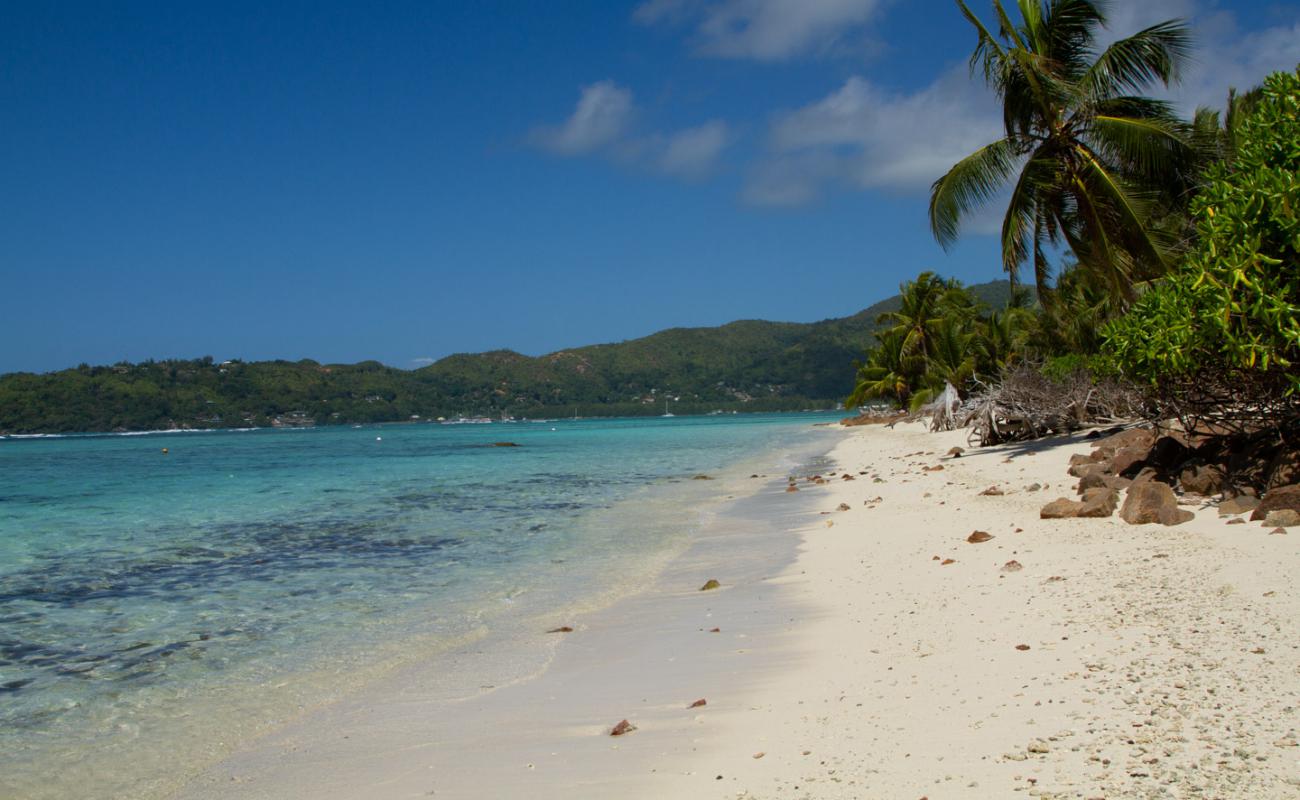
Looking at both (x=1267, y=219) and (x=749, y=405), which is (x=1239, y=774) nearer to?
(x=1267, y=219)

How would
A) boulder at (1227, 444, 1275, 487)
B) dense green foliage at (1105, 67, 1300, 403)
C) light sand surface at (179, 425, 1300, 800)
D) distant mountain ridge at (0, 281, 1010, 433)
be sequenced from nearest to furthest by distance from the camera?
1. light sand surface at (179, 425, 1300, 800)
2. dense green foliage at (1105, 67, 1300, 403)
3. boulder at (1227, 444, 1275, 487)
4. distant mountain ridge at (0, 281, 1010, 433)

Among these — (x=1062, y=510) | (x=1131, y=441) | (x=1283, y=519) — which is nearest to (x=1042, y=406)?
(x=1131, y=441)

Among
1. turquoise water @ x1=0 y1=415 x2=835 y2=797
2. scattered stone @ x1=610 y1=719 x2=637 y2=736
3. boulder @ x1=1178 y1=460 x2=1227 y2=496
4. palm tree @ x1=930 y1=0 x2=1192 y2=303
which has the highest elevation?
palm tree @ x1=930 y1=0 x2=1192 y2=303

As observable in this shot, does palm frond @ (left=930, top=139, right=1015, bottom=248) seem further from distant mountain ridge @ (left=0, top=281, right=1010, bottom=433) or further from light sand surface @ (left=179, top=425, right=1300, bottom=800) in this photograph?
distant mountain ridge @ (left=0, top=281, right=1010, bottom=433)

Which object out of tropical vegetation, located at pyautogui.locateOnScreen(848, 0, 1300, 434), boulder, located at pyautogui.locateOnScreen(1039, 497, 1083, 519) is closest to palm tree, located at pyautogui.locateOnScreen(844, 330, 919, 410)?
tropical vegetation, located at pyautogui.locateOnScreen(848, 0, 1300, 434)

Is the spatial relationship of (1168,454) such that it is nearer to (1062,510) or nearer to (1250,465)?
(1250,465)

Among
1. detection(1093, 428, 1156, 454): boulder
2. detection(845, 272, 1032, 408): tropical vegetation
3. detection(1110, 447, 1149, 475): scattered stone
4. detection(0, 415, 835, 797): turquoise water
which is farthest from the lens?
detection(845, 272, 1032, 408): tropical vegetation

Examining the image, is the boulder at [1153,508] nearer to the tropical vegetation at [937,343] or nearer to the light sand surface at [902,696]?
the light sand surface at [902,696]

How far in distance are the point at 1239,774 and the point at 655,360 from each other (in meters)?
173

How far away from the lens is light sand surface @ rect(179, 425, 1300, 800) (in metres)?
3.07

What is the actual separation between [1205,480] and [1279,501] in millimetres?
1682

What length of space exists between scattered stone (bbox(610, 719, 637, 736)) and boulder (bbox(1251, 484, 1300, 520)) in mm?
5518

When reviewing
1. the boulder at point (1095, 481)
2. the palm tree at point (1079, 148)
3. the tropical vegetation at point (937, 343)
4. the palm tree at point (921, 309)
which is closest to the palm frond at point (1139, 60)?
the palm tree at point (1079, 148)

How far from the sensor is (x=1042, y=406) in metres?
19.6
